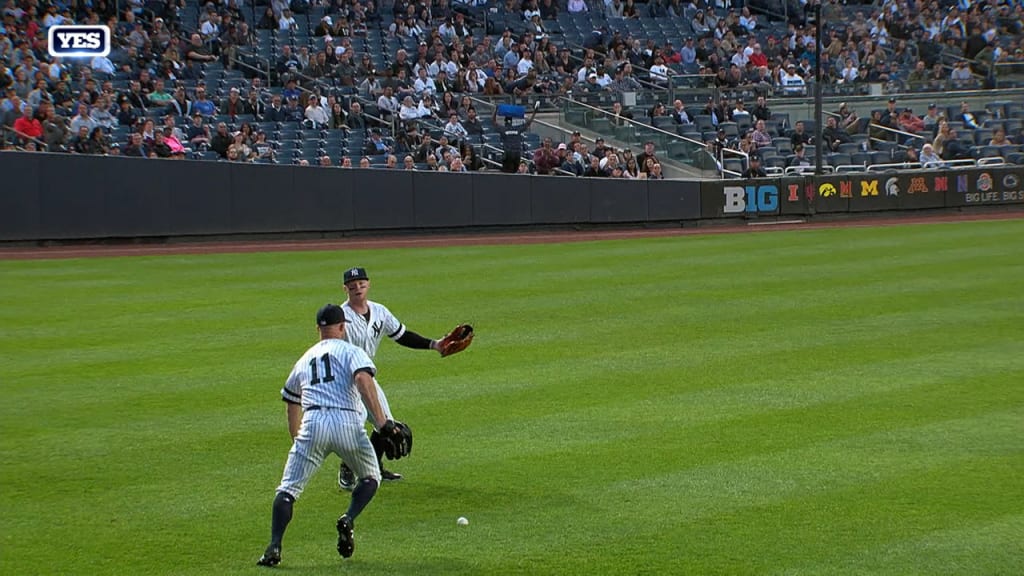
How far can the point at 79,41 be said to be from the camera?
28703 mm

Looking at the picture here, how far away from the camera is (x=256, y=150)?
2741 centimetres

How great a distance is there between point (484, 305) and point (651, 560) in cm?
1059

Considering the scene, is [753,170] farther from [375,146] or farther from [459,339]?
[459,339]

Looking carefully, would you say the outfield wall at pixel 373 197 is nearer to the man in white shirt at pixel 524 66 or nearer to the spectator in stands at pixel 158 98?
the spectator in stands at pixel 158 98

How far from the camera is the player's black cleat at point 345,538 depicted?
776cm

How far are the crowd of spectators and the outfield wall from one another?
1.52 ft

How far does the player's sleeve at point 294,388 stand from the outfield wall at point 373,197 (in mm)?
18881

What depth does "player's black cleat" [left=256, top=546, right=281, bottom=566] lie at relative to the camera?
25.5ft

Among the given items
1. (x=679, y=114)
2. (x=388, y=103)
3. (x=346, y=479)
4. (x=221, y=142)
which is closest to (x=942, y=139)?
(x=679, y=114)

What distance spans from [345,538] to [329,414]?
0.73 meters

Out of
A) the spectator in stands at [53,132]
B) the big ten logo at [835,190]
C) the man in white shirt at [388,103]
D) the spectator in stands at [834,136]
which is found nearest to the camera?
the spectator in stands at [53,132]

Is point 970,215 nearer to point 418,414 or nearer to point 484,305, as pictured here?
point 484,305

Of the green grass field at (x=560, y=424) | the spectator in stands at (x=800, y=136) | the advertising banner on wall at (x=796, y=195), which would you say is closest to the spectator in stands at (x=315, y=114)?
A: the green grass field at (x=560, y=424)

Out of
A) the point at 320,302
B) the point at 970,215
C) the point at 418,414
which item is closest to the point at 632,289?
the point at 320,302
